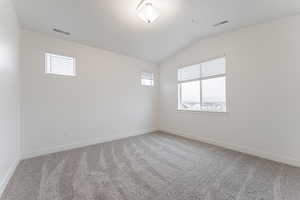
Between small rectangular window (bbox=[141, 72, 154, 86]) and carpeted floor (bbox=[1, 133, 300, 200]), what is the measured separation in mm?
2766

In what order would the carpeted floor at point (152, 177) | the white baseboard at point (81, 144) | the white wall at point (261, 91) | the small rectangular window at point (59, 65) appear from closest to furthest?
1. the carpeted floor at point (152, 177)
2. the white wall at point (261, 91)
3. the white baseboard at point (81, 144)
4. the small rectangular window at point (59, 65)

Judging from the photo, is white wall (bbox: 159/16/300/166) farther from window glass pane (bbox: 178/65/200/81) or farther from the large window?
window glass pane (bbox: 178/65/200/81)

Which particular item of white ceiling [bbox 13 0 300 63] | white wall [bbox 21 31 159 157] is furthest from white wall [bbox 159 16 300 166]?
white wall [bbox 21 31 159 157]

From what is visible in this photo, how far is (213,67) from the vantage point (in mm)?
3732

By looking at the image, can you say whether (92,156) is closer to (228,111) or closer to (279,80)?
(228,111)

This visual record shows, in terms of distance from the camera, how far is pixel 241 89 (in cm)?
310

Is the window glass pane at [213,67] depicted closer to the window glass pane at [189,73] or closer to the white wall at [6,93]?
the window glass pane at [189,73]

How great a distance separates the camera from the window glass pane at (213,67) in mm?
3544

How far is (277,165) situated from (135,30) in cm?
416

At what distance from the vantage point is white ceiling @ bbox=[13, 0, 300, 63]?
235cm

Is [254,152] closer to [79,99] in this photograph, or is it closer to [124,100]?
[124,100]

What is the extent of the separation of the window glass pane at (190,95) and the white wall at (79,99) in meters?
1.36

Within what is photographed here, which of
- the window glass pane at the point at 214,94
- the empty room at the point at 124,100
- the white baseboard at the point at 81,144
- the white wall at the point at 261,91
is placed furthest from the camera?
the window glass pane at the point at 214,94

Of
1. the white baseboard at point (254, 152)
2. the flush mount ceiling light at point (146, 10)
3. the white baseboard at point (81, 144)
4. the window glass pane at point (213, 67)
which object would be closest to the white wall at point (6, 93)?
the white baseboard at point (81, 144)
